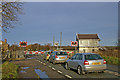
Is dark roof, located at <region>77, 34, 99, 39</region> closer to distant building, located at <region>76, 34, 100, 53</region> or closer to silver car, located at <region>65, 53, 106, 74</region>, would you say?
distant building, located at <region>76, 34, 100, 53</region>

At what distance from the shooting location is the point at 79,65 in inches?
375

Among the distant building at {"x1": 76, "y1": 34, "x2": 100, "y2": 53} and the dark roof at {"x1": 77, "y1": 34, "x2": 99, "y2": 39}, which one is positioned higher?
the dark roof at {"x1": 77, "y1": 34, "x2": 99, "y2": 39}

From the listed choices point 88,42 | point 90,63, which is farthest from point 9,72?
point 88,42

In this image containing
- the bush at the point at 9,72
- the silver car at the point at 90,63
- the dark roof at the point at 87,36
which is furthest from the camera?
the dark roof at the point at 87,36

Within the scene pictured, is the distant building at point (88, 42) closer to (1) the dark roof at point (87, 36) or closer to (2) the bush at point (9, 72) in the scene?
(1) the dark roof at point (87, 36)

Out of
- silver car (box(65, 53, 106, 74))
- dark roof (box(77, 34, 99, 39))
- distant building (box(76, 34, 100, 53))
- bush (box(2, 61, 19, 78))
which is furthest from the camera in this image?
dark roof (box(77, 34, 99, 39))

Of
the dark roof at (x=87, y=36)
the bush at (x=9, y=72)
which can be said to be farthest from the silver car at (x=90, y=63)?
the dark roof at (x=87, y=36)

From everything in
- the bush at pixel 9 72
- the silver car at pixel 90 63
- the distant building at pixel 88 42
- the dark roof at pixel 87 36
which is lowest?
the bush at pixel 9 72

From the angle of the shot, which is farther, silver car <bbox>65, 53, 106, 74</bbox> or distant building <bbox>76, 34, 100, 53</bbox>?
distant building <bbox>76, 34, 100, 53</bbox>

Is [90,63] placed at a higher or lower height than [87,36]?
lower

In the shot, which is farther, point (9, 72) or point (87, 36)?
point (87, 36)

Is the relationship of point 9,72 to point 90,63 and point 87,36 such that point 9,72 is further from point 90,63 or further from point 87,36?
point 87,36

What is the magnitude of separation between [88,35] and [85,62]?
43.8 metres

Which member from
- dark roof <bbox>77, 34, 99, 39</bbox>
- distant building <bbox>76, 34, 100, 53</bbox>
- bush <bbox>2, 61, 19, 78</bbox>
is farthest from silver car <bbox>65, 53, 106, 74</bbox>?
dark roof <bbox>77, 34, 99, 39</bbox>
